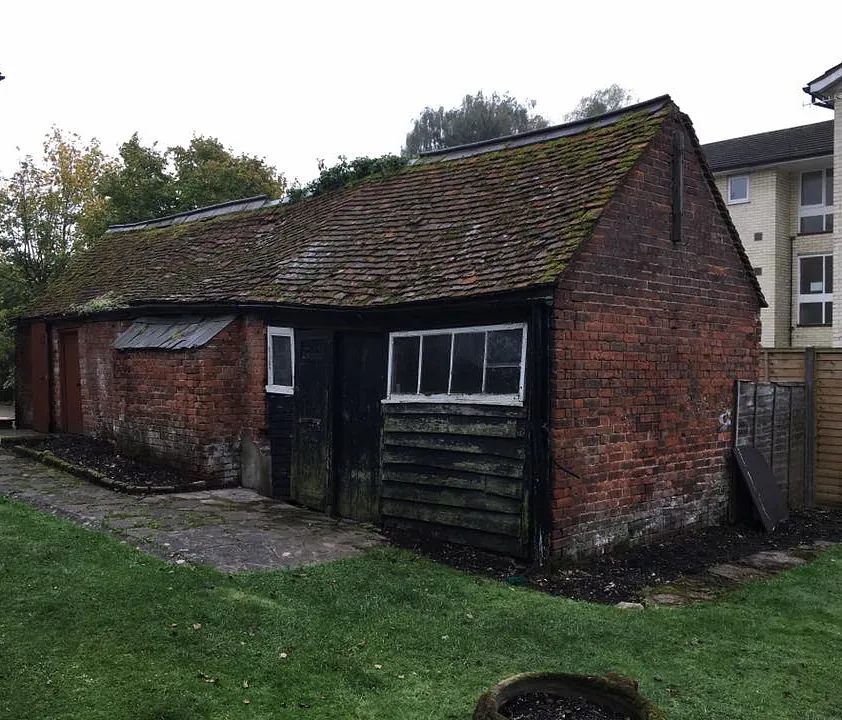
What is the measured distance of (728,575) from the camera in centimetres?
717

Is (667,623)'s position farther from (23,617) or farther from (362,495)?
(23,617)

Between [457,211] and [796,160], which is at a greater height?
[796,160]

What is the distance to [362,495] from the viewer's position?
880 cm

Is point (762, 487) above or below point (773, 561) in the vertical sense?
above

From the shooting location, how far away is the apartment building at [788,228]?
25.9 m

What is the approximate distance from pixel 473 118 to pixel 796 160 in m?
30.4

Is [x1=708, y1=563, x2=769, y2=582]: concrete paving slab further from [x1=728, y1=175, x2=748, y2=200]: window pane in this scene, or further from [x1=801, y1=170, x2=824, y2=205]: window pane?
[x1=801, y1=170, x2=824, y2=205]: window pane

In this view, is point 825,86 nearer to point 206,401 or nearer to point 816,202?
point 816,202

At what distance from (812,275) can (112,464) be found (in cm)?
2463

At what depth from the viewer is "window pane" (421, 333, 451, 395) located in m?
7.92

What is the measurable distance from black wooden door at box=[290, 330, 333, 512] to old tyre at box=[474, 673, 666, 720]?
17.9 ft

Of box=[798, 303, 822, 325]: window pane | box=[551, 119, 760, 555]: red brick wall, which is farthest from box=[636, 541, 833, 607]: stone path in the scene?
box=[798, 303, 822, 325]: window pane

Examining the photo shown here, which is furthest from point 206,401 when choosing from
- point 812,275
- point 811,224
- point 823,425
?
point 811,224

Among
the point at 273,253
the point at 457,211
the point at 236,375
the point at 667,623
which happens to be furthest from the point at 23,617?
the point at 273,253
